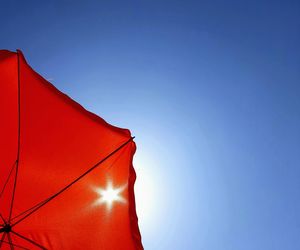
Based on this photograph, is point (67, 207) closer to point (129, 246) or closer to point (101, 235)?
point (101, 235)

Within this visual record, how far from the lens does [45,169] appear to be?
316 centimetres

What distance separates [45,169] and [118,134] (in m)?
0.83

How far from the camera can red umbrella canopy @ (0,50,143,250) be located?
3080 mm

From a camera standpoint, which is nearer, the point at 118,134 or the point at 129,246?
the point at 129,246

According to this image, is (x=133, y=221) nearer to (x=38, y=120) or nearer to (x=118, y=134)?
(x=118, y=134)

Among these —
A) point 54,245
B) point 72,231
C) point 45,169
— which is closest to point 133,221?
point 72,231

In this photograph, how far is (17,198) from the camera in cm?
312

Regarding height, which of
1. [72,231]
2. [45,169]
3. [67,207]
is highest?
[45,169]

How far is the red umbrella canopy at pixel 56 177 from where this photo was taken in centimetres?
308

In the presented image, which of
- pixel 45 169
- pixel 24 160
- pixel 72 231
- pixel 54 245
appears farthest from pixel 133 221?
pixel 24 160

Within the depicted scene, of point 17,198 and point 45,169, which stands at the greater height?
point 45,169

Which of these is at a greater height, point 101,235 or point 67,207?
point 67,207

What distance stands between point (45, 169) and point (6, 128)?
56 centimetres

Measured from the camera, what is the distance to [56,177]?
319 centimetres
